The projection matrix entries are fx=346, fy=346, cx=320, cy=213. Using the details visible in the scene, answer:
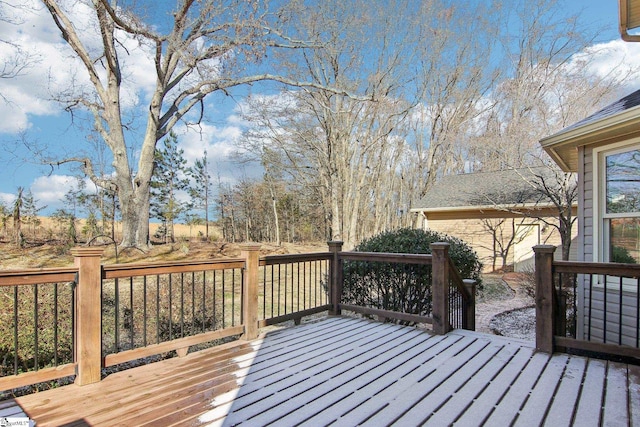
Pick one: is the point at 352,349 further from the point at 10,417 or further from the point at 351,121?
the point at 351,121

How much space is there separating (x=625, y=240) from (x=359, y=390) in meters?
3.49

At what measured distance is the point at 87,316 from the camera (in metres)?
2.54

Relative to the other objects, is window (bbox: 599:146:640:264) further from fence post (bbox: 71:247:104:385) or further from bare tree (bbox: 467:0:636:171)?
bare tree (bbox: 467:0:636:171)

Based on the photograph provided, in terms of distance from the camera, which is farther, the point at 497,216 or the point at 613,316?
the point at 497,216

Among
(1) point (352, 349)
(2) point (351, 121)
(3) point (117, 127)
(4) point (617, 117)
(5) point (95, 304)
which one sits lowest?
(1) point (352, 349)

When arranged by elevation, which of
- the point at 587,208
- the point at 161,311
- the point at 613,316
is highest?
the point at 587,208

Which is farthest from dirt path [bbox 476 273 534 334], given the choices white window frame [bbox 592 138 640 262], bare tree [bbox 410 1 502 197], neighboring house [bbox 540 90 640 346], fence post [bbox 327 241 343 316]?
bare tree [bbox 410 1 502 197]

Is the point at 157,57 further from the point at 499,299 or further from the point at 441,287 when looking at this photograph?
the point at 499,299

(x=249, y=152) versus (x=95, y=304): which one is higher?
(x=249, y=152)

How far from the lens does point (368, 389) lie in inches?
95.6

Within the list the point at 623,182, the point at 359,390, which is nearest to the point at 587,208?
the point at 623,182

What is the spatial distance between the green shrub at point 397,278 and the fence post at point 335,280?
0.18 metres

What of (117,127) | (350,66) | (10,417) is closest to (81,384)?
(10,417)

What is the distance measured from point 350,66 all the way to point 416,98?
4205mm
